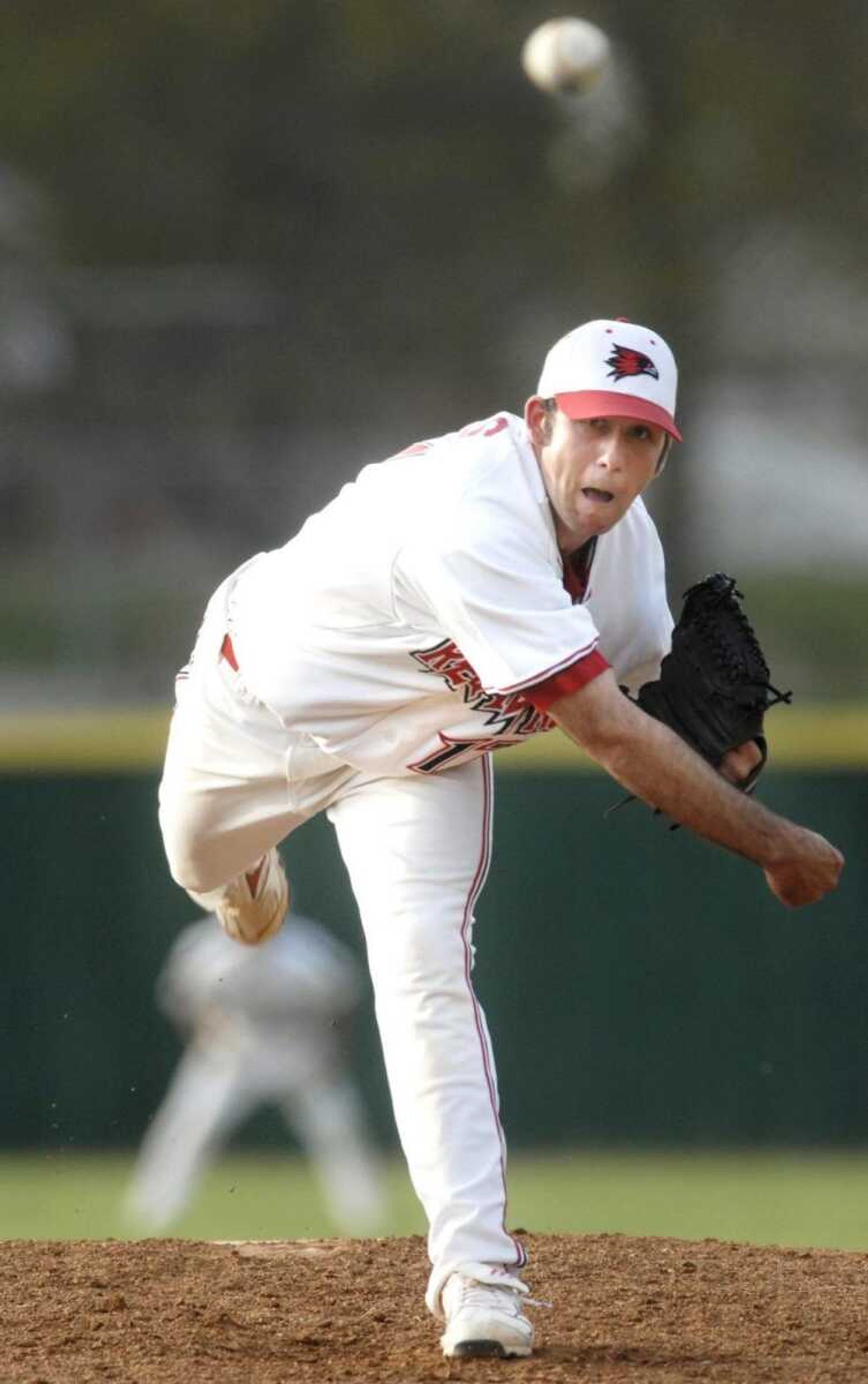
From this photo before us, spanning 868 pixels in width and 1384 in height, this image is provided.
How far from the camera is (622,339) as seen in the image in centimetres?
290

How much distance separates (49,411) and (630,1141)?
3.82m

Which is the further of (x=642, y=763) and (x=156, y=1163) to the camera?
(x=156, y=1163)

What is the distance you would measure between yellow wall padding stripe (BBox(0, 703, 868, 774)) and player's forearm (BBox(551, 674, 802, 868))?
276 cm

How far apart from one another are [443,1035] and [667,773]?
454 mm

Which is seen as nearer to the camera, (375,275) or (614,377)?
(614,377)

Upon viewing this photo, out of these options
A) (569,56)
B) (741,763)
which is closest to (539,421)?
(741,763)

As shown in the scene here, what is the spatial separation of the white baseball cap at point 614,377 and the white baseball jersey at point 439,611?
0.31ft

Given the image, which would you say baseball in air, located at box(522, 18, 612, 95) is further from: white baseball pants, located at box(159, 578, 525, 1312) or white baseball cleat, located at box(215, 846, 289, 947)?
white baseball pants, located at box(159, 578, 525, 1312)

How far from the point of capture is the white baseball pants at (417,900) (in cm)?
291

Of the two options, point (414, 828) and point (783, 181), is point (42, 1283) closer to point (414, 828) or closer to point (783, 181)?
point (414, 828)

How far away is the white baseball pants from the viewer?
291 centimetres

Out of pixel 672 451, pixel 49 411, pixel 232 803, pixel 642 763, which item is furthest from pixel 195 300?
pixel 642 763

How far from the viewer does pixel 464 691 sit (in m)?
3.03

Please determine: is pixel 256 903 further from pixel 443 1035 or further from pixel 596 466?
pixel 596 466
